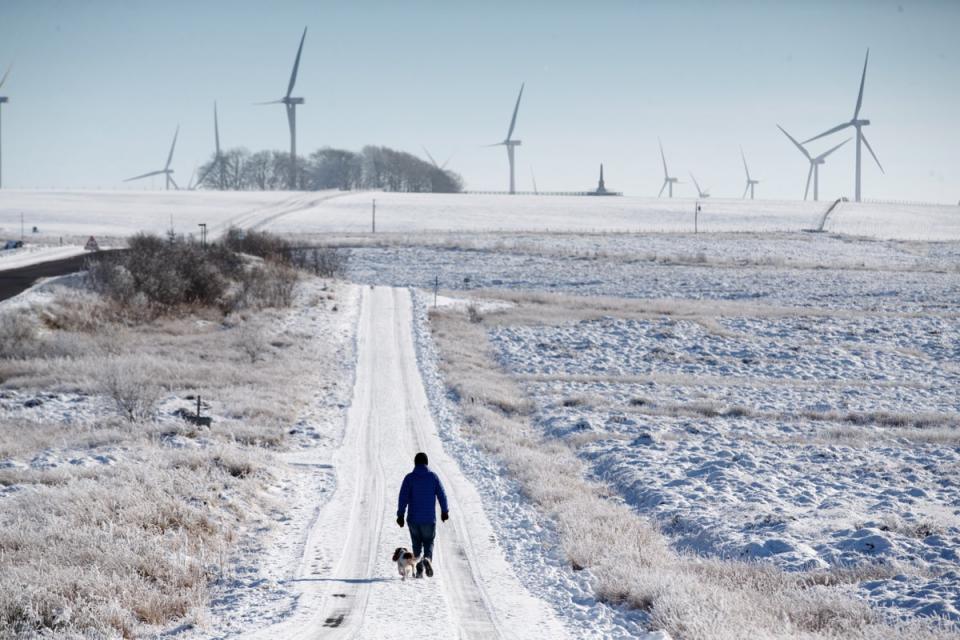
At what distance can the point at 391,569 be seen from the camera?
13.0 m

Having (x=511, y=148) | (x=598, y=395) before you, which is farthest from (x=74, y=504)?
(x=511, y=148)

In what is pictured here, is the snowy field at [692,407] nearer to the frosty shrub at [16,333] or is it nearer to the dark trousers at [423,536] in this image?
the dark trousers at [423,536]

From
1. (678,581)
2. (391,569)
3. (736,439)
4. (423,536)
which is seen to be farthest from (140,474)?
(736,439)

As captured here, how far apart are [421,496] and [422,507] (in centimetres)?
17

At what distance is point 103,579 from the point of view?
1093cm

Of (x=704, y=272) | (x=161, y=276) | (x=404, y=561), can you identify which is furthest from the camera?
(x=704, y=272)

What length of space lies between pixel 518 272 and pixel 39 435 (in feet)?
173

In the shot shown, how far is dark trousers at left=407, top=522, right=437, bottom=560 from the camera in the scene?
12.9 m

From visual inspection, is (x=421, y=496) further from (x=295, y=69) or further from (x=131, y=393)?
(x=295, y=69)

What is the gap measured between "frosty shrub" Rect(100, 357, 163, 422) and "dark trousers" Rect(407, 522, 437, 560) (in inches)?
481

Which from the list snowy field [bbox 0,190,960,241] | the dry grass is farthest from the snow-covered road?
snowy field [bbox 0,190,960,241]

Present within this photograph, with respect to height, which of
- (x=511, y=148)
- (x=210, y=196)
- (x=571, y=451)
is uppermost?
(x=511, y=148)

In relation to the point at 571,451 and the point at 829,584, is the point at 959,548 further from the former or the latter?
the point at 571,451

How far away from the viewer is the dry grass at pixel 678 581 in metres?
10.5
